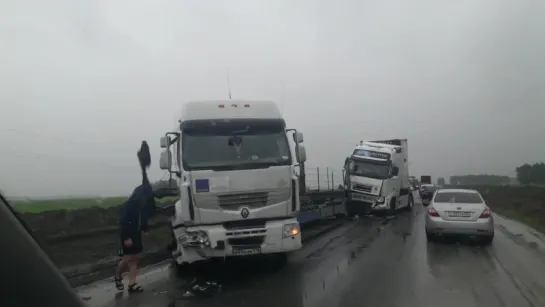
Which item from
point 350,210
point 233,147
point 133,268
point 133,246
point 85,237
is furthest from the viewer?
point 350,210

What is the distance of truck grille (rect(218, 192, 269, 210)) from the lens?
9.75 meters

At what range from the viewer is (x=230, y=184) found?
974 cm

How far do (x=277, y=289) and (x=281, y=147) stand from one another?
2916mm

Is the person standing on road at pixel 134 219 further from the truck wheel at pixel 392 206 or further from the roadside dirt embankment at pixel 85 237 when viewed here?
the truck wheel at pixel 392 206

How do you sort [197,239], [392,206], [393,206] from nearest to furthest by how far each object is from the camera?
[197,239], [392,206], [393,206]

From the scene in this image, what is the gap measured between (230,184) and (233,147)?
793 mm

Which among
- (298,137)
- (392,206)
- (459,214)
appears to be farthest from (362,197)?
(298,137)

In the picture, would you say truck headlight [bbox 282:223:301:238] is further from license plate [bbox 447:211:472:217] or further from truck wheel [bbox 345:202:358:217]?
truck wheel [bbox 345:202:358:217]

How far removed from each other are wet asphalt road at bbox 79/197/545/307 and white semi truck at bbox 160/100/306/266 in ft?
2.43

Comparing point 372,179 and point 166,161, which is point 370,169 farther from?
point 166,161

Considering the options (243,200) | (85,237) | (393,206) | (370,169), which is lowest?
(393,206)

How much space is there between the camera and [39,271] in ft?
7.61

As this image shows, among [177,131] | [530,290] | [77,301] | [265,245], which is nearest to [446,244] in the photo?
[530,290]

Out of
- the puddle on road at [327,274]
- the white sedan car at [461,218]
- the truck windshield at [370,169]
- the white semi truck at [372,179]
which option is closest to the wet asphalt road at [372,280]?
the puddle on road at [327,274]
